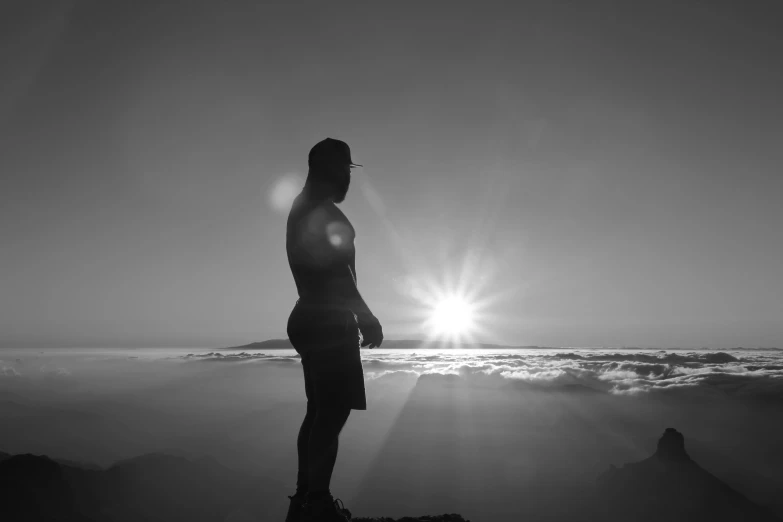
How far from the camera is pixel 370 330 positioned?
4.00 meters

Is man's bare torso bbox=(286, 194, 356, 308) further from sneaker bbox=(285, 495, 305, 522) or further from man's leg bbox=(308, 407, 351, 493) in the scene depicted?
sneaker bbox=(285, 495, 305, 522)

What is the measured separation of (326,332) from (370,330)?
0.41m

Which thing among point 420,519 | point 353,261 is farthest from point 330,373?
point 420,519

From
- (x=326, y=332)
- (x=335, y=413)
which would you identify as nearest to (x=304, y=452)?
(x=335, y=413)

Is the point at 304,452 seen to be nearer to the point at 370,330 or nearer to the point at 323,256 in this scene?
the point at 370,330

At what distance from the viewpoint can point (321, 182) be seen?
4.28 metres

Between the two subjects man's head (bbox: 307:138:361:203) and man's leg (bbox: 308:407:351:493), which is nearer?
man's leg (bbox: 308:407:351:493)

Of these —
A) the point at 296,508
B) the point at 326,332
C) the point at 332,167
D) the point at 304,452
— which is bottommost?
the point at 296,508

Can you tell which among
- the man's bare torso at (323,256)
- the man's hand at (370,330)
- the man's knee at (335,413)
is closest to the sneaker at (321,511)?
the man's knee at (335,413)

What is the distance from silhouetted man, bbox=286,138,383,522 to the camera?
383 cm

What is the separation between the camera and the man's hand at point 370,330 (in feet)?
13.1

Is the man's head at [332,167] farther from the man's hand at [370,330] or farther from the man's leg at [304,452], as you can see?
the man's leg at [304,452]

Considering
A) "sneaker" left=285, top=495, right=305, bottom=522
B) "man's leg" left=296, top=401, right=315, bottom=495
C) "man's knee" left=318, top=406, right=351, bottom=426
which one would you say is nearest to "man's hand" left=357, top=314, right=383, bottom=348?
"man's knee" left=318, top=406, right=351, bottom=426

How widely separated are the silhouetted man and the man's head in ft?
0.87
